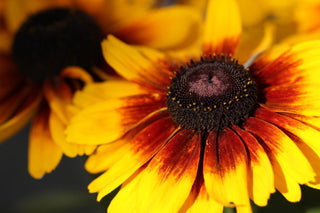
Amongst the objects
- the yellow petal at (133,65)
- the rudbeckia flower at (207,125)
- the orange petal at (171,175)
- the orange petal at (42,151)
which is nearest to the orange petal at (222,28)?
the rudbeckia flower at (207,125)

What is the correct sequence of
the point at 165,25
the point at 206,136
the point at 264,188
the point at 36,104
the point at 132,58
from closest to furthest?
the point at 264,188, the point at 206,136, the point at 132,58, the point at 36,104, the point at 165,25

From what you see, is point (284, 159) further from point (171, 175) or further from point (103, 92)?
point (103, 92)

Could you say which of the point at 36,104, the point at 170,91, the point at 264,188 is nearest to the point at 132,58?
the point at 170,91

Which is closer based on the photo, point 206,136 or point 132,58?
point 206,136

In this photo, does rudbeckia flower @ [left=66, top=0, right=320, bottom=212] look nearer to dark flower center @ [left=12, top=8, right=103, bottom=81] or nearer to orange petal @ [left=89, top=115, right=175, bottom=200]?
orange petal @ [left=89, top=115, right=175, bottom=200]

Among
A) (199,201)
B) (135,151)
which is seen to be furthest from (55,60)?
(199,201)

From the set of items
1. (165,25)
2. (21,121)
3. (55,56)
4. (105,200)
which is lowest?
(105,200)

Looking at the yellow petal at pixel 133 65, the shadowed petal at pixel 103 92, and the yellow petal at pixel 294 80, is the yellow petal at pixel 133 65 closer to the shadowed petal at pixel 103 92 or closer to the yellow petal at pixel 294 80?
the shadowed petal at pixel 103 92

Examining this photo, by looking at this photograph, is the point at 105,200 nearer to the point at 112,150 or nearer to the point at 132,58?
the point at 112,150
